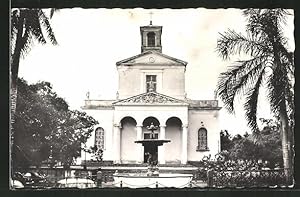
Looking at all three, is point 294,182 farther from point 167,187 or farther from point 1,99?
point 1,99

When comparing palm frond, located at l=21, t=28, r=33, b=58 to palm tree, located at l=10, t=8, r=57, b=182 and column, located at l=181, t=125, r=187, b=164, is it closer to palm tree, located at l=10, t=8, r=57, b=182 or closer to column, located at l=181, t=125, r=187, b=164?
palm tree, located at l=10, t=8, r=57, b=182

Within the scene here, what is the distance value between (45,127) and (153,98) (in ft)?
4.18

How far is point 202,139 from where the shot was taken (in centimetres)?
928

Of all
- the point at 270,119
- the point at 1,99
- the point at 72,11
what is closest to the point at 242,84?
the point at 270,119

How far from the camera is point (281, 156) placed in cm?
908

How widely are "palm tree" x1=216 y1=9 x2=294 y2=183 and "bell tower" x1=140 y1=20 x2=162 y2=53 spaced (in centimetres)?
68

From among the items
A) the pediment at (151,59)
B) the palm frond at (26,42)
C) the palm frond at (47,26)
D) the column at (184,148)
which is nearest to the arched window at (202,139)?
the column at (184,148)

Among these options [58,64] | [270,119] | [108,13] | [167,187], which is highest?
[108,13]

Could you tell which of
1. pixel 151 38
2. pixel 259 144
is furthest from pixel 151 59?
pixel 259 144

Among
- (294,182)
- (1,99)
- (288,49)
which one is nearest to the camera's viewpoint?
(1,99)

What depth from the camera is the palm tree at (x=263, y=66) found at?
8984mm

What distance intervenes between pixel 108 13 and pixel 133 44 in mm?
459

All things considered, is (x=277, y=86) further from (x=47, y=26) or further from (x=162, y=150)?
(x=47, y=26)

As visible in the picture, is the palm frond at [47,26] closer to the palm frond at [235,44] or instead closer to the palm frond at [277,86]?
the palm frond at [235,44]
